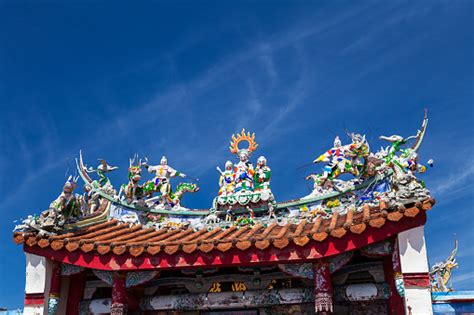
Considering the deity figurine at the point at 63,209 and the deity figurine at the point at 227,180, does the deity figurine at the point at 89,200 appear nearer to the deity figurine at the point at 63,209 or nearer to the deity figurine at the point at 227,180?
the deity figurine at the point at 63,209

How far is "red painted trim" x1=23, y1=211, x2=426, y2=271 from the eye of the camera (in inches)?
249

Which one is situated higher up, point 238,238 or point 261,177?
point 261,177

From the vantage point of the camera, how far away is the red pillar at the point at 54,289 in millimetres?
7600

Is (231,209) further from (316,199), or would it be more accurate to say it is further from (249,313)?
(249,313)

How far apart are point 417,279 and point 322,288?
1284 millimetres

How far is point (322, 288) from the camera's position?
6.75 m

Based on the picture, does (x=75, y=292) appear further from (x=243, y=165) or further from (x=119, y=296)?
(x=243, y=165)

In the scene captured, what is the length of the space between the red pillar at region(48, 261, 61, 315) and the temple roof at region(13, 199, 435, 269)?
0.55m

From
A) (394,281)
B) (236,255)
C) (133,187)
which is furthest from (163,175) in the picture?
(394,281)

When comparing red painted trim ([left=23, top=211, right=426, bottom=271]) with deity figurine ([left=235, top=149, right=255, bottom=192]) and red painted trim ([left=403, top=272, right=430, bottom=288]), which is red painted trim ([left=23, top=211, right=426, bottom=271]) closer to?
red painted trim ([left=403, top=272, right=430, bottom=288])

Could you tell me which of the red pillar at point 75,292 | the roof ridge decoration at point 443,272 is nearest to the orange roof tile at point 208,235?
the red pillar at point 75,292

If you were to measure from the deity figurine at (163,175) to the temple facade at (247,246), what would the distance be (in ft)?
0.48

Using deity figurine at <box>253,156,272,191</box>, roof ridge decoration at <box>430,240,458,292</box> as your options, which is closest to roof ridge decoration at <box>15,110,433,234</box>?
deity figurine at <box>253,156,272,191</box>

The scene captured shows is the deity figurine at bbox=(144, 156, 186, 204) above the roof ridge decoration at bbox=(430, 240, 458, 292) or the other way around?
above
